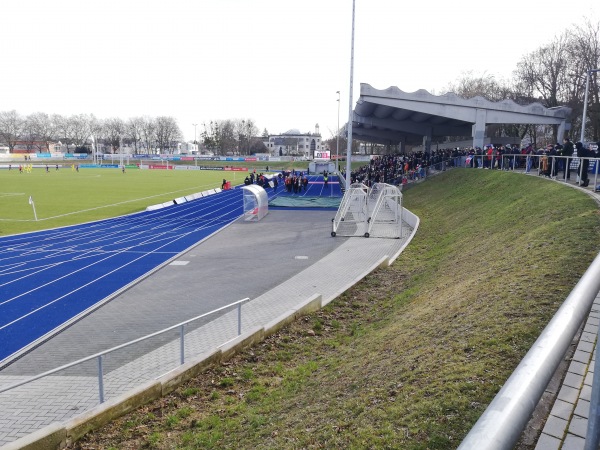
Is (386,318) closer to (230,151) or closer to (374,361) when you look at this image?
(374,361)

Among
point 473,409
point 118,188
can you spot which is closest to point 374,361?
point 473,409

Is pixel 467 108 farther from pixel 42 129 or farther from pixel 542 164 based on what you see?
pixel 42 129

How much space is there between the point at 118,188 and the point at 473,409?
47548 millimetres

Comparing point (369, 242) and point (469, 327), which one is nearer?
point (469, 327)

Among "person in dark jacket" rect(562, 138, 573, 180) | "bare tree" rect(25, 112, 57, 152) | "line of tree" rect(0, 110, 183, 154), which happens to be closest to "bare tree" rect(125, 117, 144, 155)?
"line of tree" rect(0, 110, 183, 154)

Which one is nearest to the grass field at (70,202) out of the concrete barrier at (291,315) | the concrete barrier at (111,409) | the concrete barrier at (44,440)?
the concrete barrier at (291,315)

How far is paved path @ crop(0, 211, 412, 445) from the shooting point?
701cm

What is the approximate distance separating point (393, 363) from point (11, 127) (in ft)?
509

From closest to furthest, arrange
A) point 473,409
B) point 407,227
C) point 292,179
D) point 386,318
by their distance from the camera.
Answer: point 473,409, point 386,318, point 407,227, point 292,179

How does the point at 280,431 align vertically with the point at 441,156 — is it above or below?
below

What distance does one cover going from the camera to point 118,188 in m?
47.0

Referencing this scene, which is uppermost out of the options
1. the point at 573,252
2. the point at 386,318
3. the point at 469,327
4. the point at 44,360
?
the point at 573,252

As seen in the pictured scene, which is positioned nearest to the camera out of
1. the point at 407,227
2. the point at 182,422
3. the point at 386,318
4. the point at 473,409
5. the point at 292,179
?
the point at 473,409

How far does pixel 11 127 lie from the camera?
436ft
